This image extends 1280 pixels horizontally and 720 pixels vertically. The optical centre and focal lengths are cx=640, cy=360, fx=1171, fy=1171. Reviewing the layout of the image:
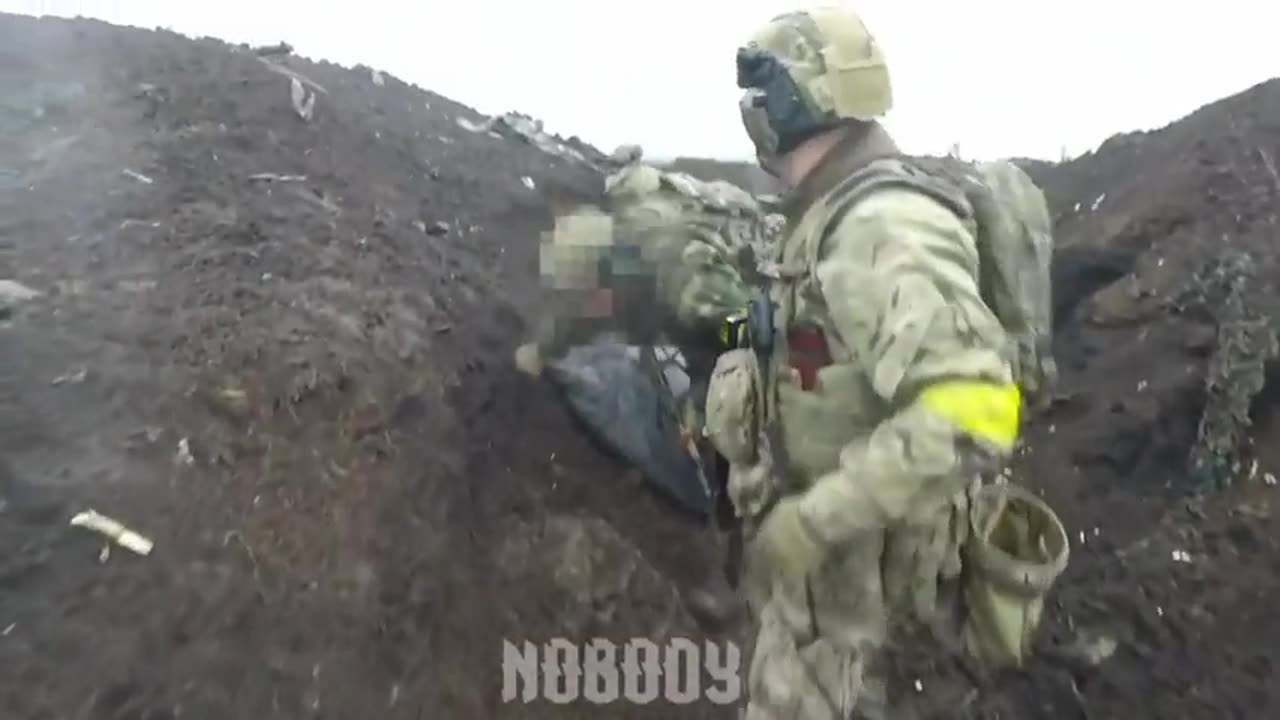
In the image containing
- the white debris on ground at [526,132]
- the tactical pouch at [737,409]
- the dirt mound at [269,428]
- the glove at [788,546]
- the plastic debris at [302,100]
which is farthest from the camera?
the white debris on ground at [526,132]

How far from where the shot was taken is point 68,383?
2580 millimetres

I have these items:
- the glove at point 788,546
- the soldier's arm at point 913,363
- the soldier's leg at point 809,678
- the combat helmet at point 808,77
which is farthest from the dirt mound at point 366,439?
the combat helmet at point 808,77

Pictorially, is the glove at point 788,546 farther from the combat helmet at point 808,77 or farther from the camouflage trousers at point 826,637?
the combat helmet at point 808,77

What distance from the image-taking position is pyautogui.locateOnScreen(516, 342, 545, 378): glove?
3.32 m

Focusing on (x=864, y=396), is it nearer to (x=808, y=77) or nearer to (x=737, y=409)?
(x=737, y=409)

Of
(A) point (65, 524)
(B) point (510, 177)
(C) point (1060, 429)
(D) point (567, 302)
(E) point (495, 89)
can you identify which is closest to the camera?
(A) point (65, 524)

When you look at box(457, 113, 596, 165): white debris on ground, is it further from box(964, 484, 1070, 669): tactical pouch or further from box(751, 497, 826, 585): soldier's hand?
box(751, 497, 826, 585): soldier's hand

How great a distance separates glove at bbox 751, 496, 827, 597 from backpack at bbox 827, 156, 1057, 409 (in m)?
0.41

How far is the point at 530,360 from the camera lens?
10.9 feet

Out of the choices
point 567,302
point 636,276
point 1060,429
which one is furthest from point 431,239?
point 1060,429

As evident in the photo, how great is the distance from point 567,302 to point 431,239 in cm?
99

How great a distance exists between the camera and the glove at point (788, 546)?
5.26ft

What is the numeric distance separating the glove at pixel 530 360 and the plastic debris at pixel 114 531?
126 centimetres

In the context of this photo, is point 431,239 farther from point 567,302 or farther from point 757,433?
point 757,433
